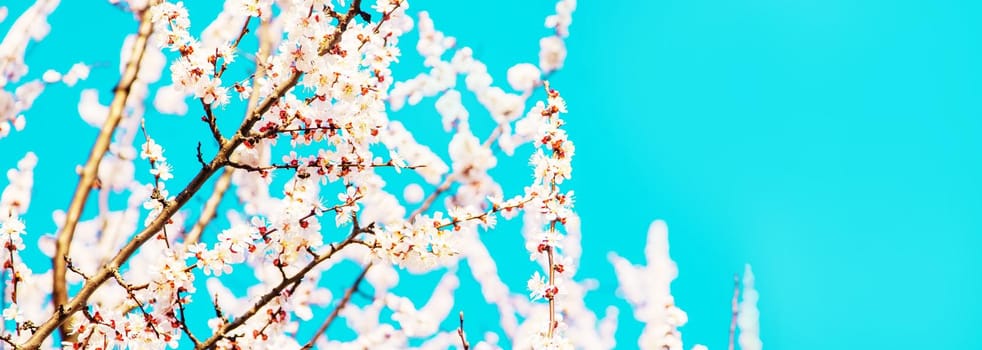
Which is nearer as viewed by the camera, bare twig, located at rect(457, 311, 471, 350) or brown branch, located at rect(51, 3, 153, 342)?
bare twig, located at rect(457, 311, 471, 350)

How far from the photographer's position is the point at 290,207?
327 centimetres

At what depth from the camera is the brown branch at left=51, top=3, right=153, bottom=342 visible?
366cm

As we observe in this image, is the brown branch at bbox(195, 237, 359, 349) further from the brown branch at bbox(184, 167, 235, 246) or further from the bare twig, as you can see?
the brown branch at bbox(184, 167, 235, 246)

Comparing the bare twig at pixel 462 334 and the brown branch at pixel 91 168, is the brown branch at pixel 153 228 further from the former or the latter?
the bare twig at pixel 462 334

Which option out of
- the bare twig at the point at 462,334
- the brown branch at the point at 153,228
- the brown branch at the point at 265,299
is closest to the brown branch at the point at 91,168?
the brown branch at the point at 153,228

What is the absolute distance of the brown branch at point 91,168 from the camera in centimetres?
366

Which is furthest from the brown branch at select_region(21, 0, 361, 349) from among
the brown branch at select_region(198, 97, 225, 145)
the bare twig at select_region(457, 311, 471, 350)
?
the bare twig at select_region(457, 311, 471, 350)

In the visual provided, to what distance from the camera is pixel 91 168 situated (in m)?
4.11

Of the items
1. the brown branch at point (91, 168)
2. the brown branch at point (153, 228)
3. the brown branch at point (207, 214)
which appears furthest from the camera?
the brown branch at point (207, 214)

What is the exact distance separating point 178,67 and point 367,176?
37.8 inches

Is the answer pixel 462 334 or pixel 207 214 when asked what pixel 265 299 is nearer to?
pixel 462 334

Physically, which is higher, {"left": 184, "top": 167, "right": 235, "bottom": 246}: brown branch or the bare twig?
{"left": 184, "top": 167, "right": 235, "bottom": 246}: brown branch

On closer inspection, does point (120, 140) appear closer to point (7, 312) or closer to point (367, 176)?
point (7, 312)

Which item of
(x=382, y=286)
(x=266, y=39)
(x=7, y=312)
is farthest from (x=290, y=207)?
(x=382, y=286)
